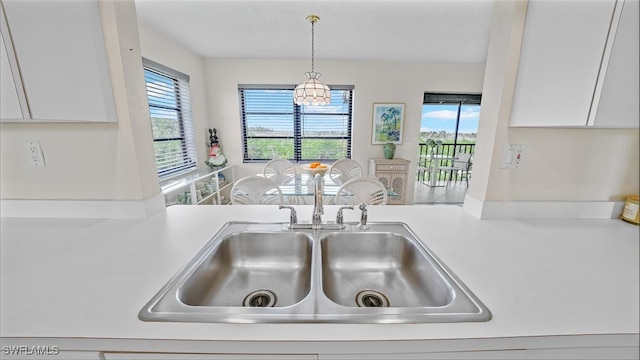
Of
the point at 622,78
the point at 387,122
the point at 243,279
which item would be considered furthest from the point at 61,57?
the point at 387,122

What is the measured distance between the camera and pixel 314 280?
27.0 inches

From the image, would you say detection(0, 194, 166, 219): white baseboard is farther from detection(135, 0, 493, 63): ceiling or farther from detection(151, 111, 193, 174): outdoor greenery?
detection(135, 0, 493, 63): ceiling

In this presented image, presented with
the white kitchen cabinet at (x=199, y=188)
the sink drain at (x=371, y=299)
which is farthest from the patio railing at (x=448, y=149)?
the sink drain at (x=371, y=299)

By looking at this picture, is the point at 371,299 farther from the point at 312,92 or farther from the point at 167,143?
the point at 167,143

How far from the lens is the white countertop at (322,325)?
0.51 metres

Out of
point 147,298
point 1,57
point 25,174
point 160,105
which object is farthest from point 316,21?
point 147,298

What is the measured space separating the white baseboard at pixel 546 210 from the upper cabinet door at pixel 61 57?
1726 mm

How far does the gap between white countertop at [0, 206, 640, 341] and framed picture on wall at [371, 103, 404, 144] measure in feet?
10.3

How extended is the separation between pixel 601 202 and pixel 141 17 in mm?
3727

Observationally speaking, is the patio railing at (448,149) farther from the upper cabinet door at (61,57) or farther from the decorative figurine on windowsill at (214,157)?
the upper cabinet door at (61,57)

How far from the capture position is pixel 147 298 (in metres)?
0.59

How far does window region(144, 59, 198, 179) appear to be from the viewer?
268 cm

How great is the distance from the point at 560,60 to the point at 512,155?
386mm

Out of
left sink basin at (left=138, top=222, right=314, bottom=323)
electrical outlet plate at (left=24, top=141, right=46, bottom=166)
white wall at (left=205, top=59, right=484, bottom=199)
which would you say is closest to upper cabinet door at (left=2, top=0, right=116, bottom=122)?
electrical outlet plate at (left=24, top=141, right=46, bottom=166)
